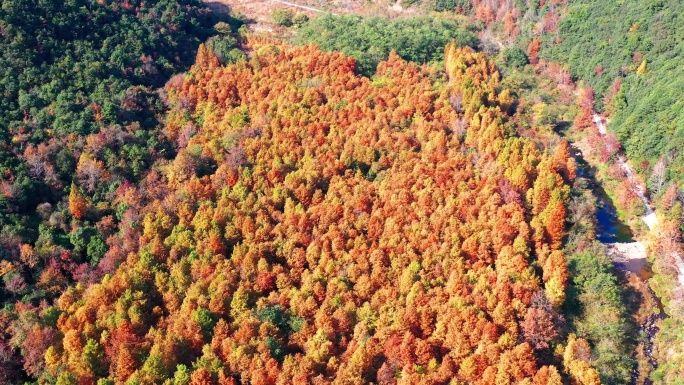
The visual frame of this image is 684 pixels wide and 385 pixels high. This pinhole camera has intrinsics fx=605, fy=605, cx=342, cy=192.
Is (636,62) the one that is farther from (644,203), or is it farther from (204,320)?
(204,320)

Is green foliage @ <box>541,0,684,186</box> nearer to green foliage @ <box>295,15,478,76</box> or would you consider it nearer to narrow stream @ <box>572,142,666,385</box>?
narrow stream @ <box>572,142,666,385</box>

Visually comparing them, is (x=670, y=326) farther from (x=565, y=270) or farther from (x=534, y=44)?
(x=534, y=44)

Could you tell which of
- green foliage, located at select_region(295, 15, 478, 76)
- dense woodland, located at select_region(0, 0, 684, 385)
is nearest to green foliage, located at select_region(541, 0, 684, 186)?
dense woodland, located at select_region(0, 0, 684, 385)

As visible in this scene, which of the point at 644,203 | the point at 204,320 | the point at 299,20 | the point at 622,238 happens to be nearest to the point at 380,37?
the point at 299,20

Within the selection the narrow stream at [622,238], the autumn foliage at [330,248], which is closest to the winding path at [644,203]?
the narrow stream at [622,238]

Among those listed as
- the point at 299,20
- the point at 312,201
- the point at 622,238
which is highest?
the point at 299,20

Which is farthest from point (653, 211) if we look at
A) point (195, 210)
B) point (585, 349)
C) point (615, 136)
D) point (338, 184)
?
point (195, 210)

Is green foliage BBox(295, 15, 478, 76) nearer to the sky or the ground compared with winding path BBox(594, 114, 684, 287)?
nearer to the sky
